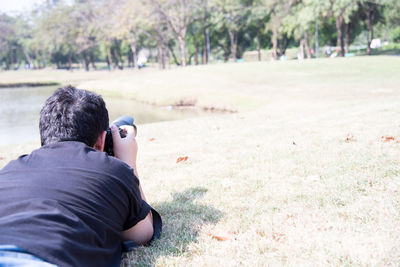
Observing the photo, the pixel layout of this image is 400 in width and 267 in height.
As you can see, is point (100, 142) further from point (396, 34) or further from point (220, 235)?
point (396, 34)

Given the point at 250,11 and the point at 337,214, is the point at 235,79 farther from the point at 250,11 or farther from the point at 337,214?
the point at 250,11

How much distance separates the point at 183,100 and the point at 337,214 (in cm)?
1537

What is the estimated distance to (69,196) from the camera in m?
1.83

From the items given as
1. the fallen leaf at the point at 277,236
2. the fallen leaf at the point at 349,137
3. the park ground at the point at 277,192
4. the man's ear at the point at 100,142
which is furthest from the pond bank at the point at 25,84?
the fallen leaf at the point at 277,236

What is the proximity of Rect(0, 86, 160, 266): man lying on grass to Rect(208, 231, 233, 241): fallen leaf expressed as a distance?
498 mm

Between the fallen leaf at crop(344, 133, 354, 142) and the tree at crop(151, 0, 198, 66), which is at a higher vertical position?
the tree at crop(151, 0, 198, 66)

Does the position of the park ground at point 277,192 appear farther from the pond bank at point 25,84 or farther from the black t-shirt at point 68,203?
the pond bank at point 25,84

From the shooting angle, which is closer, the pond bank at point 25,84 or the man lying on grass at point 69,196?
the man lying on grass at point 69,196

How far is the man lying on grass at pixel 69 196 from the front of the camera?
1.64 metres

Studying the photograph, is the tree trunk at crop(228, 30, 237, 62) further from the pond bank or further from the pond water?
the pond water

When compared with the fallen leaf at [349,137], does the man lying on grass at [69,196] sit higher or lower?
higher

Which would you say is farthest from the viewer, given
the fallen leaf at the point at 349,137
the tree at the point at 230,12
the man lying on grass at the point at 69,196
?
the tree at the point at 230,12

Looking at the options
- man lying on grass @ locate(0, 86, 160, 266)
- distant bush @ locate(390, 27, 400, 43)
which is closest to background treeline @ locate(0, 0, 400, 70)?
distant bush @ locate(390, 27, 400, 43)

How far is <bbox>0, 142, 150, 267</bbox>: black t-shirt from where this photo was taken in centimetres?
166
